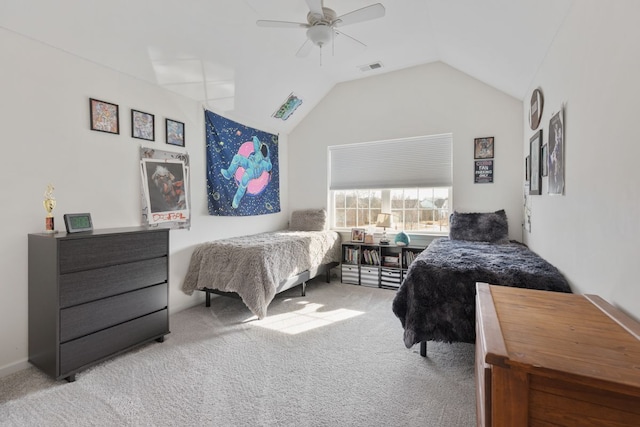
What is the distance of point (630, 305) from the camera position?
111 centimetres

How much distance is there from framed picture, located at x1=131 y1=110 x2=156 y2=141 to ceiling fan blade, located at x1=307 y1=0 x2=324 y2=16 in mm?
1806

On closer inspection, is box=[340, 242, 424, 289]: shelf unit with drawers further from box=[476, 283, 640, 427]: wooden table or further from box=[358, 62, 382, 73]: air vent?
box=[476, 283, 640, 427]: wooden table

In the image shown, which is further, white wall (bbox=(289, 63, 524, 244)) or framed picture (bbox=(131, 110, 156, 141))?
white wall (bbox=(289, 63, 524, 244))

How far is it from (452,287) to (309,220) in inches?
108

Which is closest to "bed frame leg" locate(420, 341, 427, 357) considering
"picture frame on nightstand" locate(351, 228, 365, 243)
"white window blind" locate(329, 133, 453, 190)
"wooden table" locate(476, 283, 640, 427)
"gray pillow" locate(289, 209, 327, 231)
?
"wooden table" locate(476, 283, 640, 427)

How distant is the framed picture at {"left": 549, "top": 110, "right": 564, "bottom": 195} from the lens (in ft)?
6.15

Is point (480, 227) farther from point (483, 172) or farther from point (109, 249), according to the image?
point (109, 249)

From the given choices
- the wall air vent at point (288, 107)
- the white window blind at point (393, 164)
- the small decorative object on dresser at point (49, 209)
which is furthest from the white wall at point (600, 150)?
the small decorative object on dresser at point (49, 209)

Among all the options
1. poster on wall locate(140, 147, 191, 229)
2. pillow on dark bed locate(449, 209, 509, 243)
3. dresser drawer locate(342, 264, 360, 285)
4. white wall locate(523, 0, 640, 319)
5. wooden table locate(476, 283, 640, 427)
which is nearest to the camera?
wooden table locate(476, 283, 640, 427)

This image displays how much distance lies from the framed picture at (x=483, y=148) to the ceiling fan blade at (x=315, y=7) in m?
2.47

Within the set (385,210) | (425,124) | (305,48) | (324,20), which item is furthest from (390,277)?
(324,20)

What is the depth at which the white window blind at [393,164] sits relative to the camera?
3953 mm

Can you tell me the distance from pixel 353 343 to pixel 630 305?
1766 mm

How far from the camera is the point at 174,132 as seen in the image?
10.3ft
